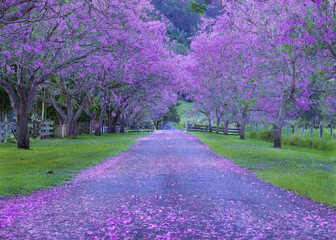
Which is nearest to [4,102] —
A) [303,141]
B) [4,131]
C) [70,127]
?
[70,127]

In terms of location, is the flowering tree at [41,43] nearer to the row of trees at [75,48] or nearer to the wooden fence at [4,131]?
the row of trees at [75,48]

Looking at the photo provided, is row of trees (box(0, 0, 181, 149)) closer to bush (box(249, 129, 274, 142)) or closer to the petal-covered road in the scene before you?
the petal-covered road

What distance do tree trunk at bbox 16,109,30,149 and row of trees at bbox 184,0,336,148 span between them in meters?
13.5

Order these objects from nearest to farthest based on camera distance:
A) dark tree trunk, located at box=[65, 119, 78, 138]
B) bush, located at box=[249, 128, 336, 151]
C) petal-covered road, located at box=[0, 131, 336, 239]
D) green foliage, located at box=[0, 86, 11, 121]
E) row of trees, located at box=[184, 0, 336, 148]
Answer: petal-covered road, located at box=[0, 131, 336, 239]
row of trees, located at box=[184, 0, 336, 148]
bush, located at box=[249, 128, 336, 151]
green foliage, located at box=[0, 86, 11, 121]
dark tree trunk, located at box=[65, 119, 78, 138]

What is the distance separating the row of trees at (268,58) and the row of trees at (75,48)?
5.28 meters

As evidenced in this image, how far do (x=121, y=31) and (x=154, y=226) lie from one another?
17.1 metres

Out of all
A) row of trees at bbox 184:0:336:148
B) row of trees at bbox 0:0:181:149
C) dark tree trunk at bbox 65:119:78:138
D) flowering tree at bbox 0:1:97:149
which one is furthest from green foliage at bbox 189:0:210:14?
dark tree trunk at bbox 65:119:78:138

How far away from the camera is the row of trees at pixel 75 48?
13.5m

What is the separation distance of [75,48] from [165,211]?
12064 mm

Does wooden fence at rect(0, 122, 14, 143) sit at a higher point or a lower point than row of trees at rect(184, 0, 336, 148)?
lower

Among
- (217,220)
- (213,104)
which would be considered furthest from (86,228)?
(213,104)

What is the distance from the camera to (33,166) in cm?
1312

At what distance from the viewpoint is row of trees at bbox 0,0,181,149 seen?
1350 centimetres

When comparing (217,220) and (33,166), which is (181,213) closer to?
(217,220)
